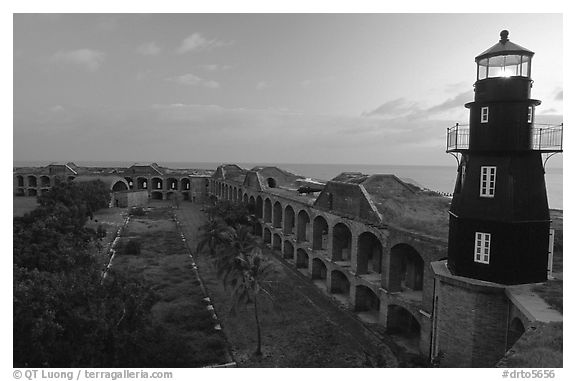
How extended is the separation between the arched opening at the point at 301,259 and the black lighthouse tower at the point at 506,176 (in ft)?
66.8

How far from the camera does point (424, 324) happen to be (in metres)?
20.1

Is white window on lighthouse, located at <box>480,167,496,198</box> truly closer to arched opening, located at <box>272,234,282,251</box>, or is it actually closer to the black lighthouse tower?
the black lighthouse tower

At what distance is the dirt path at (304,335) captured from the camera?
2028cm

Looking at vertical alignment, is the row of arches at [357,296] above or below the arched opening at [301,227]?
below

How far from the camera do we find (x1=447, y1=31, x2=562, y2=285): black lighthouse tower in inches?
599

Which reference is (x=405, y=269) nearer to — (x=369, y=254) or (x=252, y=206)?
(x=369, y=254)

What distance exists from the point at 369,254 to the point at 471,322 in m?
14.1

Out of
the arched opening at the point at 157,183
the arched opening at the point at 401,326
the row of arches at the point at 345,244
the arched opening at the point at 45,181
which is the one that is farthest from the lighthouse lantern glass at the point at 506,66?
the arched opening at the point at 45,181

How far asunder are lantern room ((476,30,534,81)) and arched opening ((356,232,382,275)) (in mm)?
12815

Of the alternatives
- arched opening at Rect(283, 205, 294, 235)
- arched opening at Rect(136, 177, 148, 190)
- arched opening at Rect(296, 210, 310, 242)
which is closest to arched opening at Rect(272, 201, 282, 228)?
arched opening at Rect(283, 205, 294, 235)

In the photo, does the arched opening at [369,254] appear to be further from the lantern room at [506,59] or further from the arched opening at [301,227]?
the lantern room at [506,59]

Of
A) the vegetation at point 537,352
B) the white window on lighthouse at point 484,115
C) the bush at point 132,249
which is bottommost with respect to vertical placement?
the bush at point 132,249

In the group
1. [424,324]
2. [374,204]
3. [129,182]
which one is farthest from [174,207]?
[424,324]

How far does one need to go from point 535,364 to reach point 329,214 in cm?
1911
